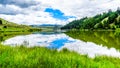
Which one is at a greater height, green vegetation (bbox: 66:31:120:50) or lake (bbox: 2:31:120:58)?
lake (bbox: 2:31:120:58)

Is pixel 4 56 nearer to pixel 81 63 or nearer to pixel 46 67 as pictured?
pixel 46 67

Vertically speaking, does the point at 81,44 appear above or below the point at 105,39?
above

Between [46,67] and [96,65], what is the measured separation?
3.46 metres

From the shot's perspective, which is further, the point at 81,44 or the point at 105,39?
the point at 105,39

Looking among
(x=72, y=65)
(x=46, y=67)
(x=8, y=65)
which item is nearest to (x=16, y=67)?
(x=8, y=65)

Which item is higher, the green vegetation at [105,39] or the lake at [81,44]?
the lake at [81,44]

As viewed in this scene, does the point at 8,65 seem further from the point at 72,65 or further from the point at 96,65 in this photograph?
the point at 96,65

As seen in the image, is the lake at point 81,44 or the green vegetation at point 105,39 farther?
the green vegetation at point 105,39

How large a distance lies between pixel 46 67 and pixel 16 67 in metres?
1.84

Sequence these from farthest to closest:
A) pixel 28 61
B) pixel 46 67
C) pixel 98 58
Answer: pixel 98 58, pixel 28 61, pixel 46 67

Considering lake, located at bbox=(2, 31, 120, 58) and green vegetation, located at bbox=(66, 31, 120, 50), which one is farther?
green vegetation, located at bbox=(66, 31, 120, 50)

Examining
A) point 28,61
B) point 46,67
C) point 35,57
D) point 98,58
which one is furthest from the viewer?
point 98,58

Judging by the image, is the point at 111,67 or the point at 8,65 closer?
the point at 8,65

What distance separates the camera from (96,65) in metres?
16.1
